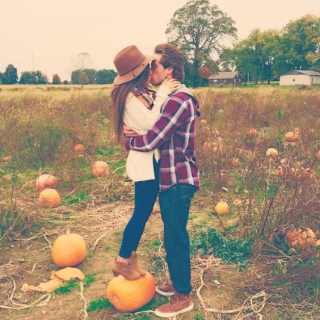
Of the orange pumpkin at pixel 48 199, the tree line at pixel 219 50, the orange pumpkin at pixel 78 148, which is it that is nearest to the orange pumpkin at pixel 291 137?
the orange pumpkin at pixel 78 148

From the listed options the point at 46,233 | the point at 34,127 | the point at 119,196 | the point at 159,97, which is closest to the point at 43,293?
the point at 46,233

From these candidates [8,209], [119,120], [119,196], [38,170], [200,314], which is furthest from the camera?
[38,170]

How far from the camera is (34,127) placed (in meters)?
7.23

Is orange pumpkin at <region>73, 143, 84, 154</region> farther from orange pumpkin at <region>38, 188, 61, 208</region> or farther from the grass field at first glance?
orange pumpkin at <region>38, 188, 61, 208</region>

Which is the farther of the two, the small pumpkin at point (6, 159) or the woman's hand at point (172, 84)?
the small pumpkin at point (6, 159)

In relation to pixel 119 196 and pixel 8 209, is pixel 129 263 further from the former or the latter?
pixel 119 196

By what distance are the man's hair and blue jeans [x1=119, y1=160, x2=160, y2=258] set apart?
0.60 metres

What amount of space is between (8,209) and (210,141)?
142 inches

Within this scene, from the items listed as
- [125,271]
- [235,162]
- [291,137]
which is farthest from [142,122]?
[291,137]

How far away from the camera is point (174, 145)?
2518 millimetres

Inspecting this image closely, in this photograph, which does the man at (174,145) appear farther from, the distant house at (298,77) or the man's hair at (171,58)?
the distant house at (298,77)

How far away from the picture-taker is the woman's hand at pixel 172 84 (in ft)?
8.20

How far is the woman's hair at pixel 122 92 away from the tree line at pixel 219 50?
37.0 m

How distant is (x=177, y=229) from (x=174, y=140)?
0.58 metres
